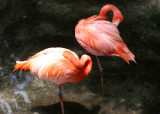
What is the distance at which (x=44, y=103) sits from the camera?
332 cm

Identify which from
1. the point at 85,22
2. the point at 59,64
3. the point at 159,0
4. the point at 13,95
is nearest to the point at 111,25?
the point at 85,22

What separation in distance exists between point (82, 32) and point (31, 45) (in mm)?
1349

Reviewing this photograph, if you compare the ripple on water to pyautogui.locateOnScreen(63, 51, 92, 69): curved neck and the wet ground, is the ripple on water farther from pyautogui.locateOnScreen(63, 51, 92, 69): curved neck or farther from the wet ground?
pyautogui.locateOnScreen(63, 51, 92, 69): curved neck

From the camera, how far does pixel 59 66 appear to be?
281 centimetres

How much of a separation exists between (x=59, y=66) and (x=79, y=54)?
1267mm

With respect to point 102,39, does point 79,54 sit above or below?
below

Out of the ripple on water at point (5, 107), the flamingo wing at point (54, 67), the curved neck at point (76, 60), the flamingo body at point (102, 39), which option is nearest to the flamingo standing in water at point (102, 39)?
the flamingo body at point (102, 39)

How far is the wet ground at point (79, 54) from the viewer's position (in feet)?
10.7

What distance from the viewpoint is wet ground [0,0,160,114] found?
10.7 feet

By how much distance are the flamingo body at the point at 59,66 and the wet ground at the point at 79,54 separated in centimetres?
59

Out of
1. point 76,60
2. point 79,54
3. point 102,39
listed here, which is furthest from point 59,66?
point 79,54

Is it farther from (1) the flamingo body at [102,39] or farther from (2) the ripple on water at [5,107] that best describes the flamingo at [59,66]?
(2) the ripple on water at [5,107]

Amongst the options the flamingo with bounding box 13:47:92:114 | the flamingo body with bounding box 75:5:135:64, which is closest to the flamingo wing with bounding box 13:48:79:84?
the flamingo with bounding box 13:47:92:114

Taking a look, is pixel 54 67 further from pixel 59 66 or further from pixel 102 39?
pixel 102 39
